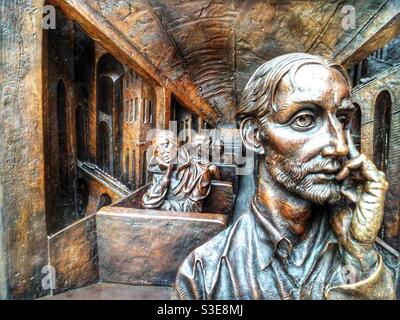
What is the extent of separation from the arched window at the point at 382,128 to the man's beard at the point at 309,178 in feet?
2.58

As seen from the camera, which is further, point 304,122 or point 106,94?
point 106,94

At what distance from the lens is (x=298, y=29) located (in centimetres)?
219

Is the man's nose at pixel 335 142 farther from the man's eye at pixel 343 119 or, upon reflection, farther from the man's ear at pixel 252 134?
the man's ear at pixel 252 134

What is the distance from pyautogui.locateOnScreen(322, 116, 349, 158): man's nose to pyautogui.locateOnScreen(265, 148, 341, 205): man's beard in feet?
0.15

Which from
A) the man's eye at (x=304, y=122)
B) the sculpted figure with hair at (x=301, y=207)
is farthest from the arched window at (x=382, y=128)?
the man's eye at (x=304, y=122)

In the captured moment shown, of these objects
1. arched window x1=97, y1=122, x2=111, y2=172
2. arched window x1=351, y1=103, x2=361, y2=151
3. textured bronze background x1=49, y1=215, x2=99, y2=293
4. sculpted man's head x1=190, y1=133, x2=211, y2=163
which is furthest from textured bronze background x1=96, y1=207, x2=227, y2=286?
arched window x1=351, y1=103, x2=361, y2=151

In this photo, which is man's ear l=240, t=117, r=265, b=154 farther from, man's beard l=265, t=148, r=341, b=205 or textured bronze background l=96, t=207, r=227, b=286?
textured bronze background l=96, t=207, r=227, b=286

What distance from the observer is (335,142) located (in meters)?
1.40

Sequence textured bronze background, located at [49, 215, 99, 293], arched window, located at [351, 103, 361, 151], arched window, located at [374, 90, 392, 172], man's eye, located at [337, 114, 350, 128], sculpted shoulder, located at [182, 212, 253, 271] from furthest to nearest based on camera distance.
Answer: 1. arched window, located at [351, 103, 361, 151]
2. arched window, located at [374, 90, 392, 172]
3. textured bronze background, located at [49, 215, 99, 293]
4. sculpted shoulder, located at [182, 212, 253, 271]
5. man's eye, located at [337, 114, 350, 128]

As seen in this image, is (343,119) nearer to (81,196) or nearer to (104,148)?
(104,148)

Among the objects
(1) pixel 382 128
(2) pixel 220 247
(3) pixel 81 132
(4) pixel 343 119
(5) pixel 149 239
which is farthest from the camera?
(3) pixel 81 132

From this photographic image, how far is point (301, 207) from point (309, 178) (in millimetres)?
169

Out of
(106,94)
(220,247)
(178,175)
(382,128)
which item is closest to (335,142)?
(220,247)

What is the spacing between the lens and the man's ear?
63.0 inches
